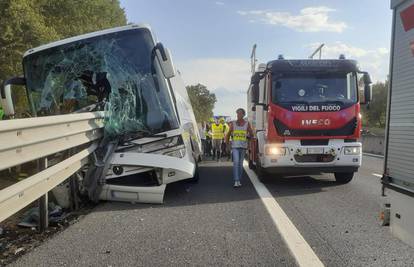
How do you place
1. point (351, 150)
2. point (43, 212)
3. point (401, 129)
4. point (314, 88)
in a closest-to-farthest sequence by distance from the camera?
1. point (401, 129)
2. point (43, 212)
3. point (351, 150)
4. point (314, 88)

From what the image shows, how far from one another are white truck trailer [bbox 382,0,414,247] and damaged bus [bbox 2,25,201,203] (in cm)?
416

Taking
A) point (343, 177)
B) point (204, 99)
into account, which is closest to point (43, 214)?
point (343, 177)

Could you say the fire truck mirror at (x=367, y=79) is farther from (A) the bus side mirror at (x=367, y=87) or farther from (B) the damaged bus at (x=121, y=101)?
(B) the damaged bus at (x=121, y=101)

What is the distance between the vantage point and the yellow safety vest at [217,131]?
19.5 meters

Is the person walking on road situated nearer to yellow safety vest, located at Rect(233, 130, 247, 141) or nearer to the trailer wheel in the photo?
yellow safety vest, located at Rect(233, 130, 247, 141)

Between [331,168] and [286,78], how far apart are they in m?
2.07

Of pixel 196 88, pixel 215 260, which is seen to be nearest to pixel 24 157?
pixel 215 260

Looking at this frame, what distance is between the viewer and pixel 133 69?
26.1 feet

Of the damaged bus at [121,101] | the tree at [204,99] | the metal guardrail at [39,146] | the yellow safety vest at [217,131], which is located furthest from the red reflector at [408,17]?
the tree at [204,99]

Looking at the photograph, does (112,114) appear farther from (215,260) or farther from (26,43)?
(26,43)

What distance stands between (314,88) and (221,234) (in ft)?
16.8

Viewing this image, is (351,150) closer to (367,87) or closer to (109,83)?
(367,87)

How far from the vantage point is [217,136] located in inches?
765

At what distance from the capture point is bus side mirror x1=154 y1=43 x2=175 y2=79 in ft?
25.5
